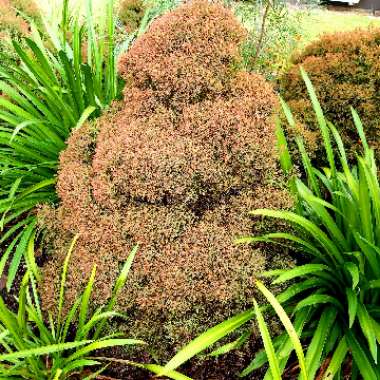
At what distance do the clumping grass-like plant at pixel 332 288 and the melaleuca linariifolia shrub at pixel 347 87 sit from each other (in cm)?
89

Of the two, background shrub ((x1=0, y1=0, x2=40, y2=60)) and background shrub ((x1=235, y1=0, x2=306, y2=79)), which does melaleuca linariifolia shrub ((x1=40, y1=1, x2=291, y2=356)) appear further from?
background shrub ((x1=0, y1=0, x2=40, y2=60))

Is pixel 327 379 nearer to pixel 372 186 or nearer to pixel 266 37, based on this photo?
pixel 372 186

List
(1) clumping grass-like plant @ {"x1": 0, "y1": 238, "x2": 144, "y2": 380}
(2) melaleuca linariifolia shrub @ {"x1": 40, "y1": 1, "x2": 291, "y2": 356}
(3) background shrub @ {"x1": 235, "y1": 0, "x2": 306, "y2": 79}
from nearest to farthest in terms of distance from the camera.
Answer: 1. (1) clumping grass-like plant @ {"x1": 0, "y1": 238, "x2": 144, "y2": 380}
2. (2) melaleuca linariifolia shrub @ {"x1": 40, "y1": 1, "x2": 291, "y2": 356}
3. (3) background shrub @ {"x1": 235, "y1": 0, "x2": 306, "y2": 79}

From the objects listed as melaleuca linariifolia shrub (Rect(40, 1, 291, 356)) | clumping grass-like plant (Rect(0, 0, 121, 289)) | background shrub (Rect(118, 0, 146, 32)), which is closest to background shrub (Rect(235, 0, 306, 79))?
background shrub (Rect(118, 0, 146, 32))

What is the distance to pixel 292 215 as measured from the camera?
245 cm

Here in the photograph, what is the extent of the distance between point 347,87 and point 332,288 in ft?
5.19

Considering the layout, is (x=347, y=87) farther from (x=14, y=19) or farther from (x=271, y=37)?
(x=14, y=19)

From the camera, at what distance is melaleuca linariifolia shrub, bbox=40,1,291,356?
2.46 metres

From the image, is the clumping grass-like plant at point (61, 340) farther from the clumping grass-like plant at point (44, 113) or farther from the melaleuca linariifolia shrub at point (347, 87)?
the melaleuca linariifolia shrub at point (347, 87)

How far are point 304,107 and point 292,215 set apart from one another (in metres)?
1.35

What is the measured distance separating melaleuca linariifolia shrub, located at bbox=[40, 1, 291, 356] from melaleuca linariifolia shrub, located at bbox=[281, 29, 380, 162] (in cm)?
97

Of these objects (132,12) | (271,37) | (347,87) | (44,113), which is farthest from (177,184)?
(132,12)

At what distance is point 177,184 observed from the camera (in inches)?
101

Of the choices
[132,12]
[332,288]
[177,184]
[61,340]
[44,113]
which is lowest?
[61,340]
